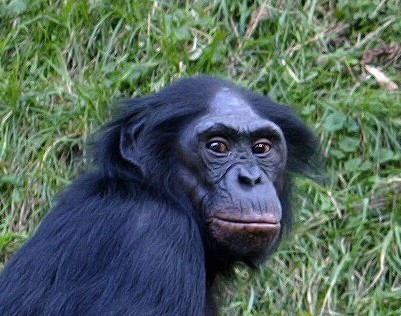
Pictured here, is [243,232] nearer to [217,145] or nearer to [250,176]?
[250,176]

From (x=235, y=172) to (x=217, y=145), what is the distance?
19 cm

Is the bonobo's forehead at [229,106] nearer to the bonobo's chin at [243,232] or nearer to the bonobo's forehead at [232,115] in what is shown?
the bonobo's forehead at [232,115]

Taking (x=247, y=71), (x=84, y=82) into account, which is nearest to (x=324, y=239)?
(x=247, y=71)

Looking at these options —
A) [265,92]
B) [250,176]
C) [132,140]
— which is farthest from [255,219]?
[265,92]

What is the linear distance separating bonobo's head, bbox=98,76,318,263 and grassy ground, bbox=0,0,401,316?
1160 mm

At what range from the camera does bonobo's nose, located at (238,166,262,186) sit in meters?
5.40

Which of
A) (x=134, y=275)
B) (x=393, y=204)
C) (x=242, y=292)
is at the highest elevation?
(x=134, y=275)

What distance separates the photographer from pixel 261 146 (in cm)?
566

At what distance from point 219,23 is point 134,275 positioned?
3433mm

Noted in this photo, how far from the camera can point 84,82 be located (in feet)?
26.6

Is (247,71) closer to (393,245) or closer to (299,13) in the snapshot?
(299,13)

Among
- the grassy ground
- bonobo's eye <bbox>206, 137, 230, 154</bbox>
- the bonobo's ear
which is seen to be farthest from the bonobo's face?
the grassy ground

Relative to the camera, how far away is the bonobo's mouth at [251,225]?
529 cm

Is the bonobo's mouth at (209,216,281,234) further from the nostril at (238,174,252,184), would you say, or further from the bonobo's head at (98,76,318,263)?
the nostril at (238,174,252,184)
